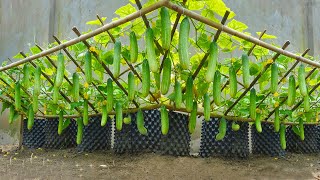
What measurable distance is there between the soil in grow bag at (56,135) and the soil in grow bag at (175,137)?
5.85 feet

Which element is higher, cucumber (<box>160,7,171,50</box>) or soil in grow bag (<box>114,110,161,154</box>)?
cucumber (<box>160,7,171,50</box>)

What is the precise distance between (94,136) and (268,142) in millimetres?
2352

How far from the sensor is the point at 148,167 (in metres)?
4.64

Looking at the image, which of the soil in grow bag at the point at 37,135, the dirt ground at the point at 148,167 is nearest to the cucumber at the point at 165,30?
the dirt ground at the point at 148,167

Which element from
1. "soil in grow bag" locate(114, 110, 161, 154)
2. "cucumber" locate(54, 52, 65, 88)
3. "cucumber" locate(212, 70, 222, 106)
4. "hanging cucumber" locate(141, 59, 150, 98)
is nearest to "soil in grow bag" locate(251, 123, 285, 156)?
"soil in grow bag" locate(114, 110, 161, 154)

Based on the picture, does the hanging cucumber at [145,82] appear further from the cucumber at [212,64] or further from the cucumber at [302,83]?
the cucumber at [302,83]

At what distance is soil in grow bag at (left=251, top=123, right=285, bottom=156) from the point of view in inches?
219

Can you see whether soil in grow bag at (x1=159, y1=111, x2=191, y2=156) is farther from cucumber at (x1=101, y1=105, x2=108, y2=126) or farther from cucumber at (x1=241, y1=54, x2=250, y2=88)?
cucumber at (x1=241, y1=54, x2=250, y2=88)

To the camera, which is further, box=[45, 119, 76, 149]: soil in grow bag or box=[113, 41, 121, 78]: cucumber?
box=[45, 119, 76, 149]: soil in grow bag

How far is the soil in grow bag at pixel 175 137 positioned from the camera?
4.90m

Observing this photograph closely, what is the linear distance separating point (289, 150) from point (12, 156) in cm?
397

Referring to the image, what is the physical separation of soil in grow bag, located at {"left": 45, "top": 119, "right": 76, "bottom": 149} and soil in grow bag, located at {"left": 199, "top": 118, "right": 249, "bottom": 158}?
202 centimetres

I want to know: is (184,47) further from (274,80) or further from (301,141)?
(301,141)

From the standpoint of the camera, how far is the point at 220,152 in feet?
17.4
